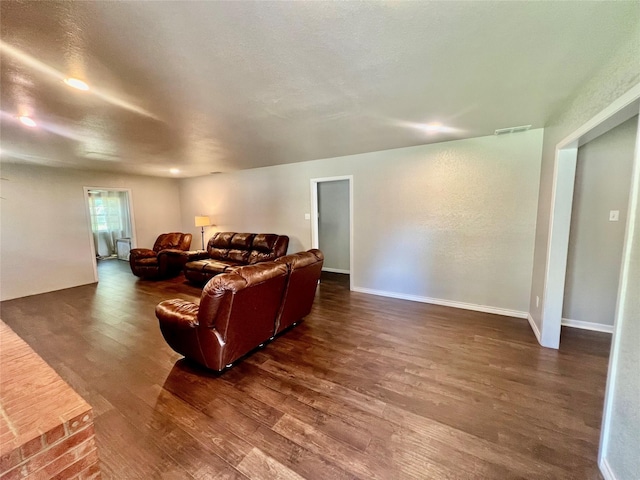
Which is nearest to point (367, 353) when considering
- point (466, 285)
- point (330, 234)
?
point (466, 285)

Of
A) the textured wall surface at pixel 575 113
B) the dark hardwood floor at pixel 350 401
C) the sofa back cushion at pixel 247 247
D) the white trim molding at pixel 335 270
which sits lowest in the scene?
the dark hardwood floor at pixel 350 401

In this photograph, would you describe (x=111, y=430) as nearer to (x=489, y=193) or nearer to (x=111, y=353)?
(x=111, y=353)

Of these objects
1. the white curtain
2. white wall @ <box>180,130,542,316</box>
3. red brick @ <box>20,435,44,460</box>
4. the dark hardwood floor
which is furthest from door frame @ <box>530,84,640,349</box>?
the white curtain

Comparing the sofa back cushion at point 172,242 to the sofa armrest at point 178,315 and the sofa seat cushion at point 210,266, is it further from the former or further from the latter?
the sofa armrest at point 178,315

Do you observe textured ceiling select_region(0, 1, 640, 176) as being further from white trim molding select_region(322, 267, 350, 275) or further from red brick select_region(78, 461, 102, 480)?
white trim molding select_region(322, 267, 350, 275)

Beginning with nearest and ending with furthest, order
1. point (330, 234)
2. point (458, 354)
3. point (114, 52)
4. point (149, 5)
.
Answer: point (149, 5) < point (114, 52) < point (458, 354) < point (330, 234)

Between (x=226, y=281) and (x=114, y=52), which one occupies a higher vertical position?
(x=114, y=52)

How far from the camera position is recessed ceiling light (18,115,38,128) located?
2514 mm

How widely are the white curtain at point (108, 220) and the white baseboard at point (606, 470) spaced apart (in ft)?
34.1

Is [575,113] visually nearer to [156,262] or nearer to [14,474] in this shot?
[14,474]

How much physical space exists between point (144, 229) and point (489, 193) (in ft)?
23.8

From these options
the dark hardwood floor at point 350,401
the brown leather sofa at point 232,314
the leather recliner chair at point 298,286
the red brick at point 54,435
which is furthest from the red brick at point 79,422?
the leather recliner chair at point 298,286

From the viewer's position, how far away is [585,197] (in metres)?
2.91

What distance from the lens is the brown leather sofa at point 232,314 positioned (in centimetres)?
205
